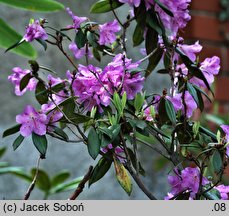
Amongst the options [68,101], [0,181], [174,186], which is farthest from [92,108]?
[0,181]

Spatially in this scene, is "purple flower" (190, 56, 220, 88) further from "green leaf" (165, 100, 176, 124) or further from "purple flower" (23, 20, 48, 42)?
"purple flower" (23, 20, 48, 42)

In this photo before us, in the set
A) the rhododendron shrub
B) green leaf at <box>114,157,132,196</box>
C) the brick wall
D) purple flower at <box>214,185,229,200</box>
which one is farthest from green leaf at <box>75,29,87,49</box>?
the brick wall

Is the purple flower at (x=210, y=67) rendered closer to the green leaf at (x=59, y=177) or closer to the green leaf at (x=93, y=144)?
the green leaf at (x=93, y=144)

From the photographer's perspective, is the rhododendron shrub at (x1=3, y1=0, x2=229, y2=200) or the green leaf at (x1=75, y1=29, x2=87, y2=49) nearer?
the rhododendron shrub at (x1=3, y1=0, x2=229, y2=200)

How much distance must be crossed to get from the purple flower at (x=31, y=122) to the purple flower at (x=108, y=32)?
0.20 m

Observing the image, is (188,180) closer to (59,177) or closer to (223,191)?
(223,191)

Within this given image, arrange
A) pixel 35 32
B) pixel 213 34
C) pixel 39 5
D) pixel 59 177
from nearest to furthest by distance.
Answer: pixel 35 32 → pixel 39 5 → pixel 59 177 → pixel 213 34

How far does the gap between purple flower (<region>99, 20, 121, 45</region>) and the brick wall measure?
3.96ft

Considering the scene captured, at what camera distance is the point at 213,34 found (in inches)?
85.7

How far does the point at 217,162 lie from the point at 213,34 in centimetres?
147

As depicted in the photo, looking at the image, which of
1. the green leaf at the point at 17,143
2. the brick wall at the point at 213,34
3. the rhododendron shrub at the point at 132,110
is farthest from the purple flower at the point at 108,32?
the brick wall at the point at 213,34

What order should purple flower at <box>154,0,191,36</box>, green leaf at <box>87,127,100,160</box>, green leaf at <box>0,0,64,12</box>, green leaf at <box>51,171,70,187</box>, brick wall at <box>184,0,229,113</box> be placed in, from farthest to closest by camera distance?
brick wall at <box>184,0,229,113</box>
green leaf at <box>51,171,70,187</box>
green leaf at <box>0,0,64,12</box>
purple flower at <box>154,0,191,36</box>
green leaf at <box>87,127,100,160</box>

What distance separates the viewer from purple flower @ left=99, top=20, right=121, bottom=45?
0.92 m

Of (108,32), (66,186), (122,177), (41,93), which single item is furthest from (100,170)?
(66,186)
